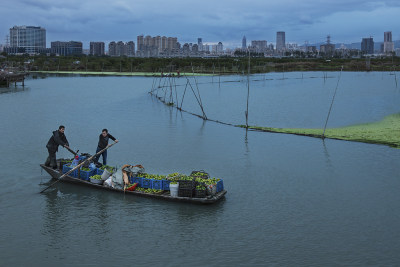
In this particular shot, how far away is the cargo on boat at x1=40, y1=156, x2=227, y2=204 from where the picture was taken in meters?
12.2

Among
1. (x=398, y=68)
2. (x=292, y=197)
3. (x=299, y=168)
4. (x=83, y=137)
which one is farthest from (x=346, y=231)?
(x=398, y=68)

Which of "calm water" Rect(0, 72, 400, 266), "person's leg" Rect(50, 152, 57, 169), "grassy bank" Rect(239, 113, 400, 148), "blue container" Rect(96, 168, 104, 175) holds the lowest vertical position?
"calm water" Rect(0, 72, 400, 266)

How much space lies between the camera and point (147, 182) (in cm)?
1293

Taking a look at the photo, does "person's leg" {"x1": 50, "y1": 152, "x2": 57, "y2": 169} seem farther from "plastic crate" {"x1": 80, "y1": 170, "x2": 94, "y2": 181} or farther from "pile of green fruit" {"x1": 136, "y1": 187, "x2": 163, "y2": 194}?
"pile of green fruit" {"x1": 136, "y1": 187, "x2": 163, "y2": 194}

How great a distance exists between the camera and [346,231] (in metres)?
10.9

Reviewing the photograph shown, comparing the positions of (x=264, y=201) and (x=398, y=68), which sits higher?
(x=398, y=68)

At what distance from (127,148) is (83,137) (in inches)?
158

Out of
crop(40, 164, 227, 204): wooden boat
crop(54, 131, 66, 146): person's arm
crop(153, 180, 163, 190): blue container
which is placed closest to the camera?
crop(40, 164, 227, 204): wooden boat

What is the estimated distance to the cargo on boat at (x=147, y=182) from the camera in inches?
480

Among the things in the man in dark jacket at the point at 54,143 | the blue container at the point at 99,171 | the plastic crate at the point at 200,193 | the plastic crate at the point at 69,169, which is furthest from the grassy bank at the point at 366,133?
the man in dark jacket at the point at 54,143

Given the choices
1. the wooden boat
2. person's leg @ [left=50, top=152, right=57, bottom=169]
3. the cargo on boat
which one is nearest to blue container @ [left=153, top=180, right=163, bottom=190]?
the cargo on boat

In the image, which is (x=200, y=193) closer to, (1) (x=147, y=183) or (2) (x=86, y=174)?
(1) (x=147, y=183)

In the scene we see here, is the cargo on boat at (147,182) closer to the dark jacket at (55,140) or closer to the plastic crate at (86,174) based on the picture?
the plastic crate at (86,174)

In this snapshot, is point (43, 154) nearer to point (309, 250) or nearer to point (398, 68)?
point (309, 250)
